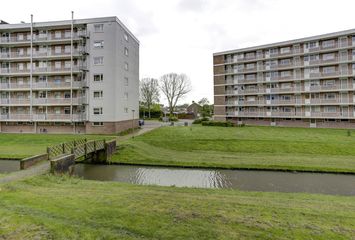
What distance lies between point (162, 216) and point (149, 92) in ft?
210

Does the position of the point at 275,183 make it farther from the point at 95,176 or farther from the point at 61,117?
the point at 61,117

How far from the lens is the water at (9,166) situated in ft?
55.3

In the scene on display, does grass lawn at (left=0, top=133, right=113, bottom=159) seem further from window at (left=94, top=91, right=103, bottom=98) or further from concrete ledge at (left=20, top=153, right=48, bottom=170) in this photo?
window at (left=94, top=91, right=103, bottom=98)

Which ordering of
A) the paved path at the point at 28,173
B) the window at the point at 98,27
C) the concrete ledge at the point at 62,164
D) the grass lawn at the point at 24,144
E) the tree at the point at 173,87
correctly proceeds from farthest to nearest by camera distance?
the tree at the point at 173,87, the window at the point at 98,27, the grass lawn at the point at 24,144, the concrete ledge at the point at 62,164, the paved path at the point at 28,173

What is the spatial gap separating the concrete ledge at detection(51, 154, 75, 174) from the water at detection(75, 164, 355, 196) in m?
1.78

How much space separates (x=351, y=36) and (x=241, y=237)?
43927 mm

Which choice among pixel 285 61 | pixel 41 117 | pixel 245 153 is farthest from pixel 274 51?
pixel 41 117

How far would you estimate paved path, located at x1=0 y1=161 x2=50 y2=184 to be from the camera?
37.7ft

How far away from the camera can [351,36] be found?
3684 cm

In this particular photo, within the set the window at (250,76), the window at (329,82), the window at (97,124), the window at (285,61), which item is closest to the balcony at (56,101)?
the window at (97,124)

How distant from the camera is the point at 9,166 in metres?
18.0

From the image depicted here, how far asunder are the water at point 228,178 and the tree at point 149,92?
170ft

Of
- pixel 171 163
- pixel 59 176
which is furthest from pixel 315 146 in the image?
pixel 59 176

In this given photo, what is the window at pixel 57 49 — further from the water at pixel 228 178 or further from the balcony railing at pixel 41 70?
the water at pixel 228 178
